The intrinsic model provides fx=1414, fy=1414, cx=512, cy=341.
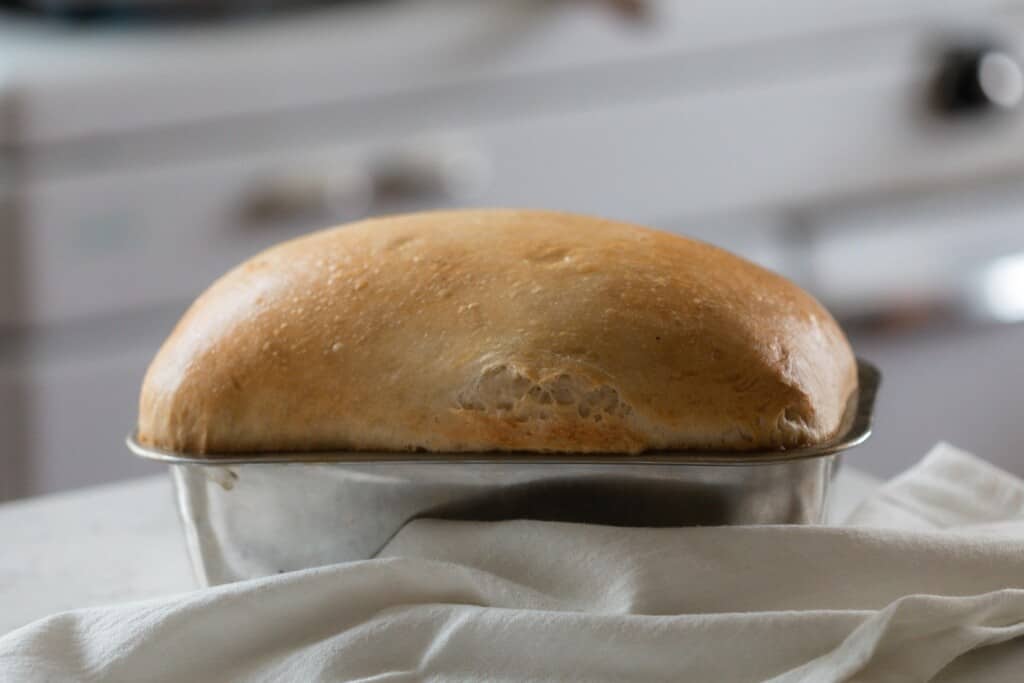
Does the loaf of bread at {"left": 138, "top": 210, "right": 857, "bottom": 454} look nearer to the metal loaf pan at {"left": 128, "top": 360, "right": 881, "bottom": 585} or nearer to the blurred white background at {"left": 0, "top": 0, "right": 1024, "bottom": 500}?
Result: the metal loaf pan at {"left": 128, "top": 360, "right": 881, "bottom": 585}

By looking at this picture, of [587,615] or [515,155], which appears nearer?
[587,615]

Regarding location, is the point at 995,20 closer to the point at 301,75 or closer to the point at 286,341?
the point at 301,75

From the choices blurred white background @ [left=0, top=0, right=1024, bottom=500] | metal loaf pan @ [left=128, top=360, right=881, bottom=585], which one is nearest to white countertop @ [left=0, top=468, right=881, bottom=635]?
metal loaf pan @ [left=128, top=360, right=881, bottom=585]

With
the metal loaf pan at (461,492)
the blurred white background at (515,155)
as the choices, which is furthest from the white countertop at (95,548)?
the blurred white background at (515,155)

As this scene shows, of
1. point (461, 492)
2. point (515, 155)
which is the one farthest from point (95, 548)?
point (515, 155)

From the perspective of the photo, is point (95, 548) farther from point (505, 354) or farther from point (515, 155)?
point (515, 155)

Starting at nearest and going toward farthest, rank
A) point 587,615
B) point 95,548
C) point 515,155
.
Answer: point 587,615 → point 95,548 → point 515,155

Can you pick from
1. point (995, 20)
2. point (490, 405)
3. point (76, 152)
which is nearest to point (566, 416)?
point (490, 405)
